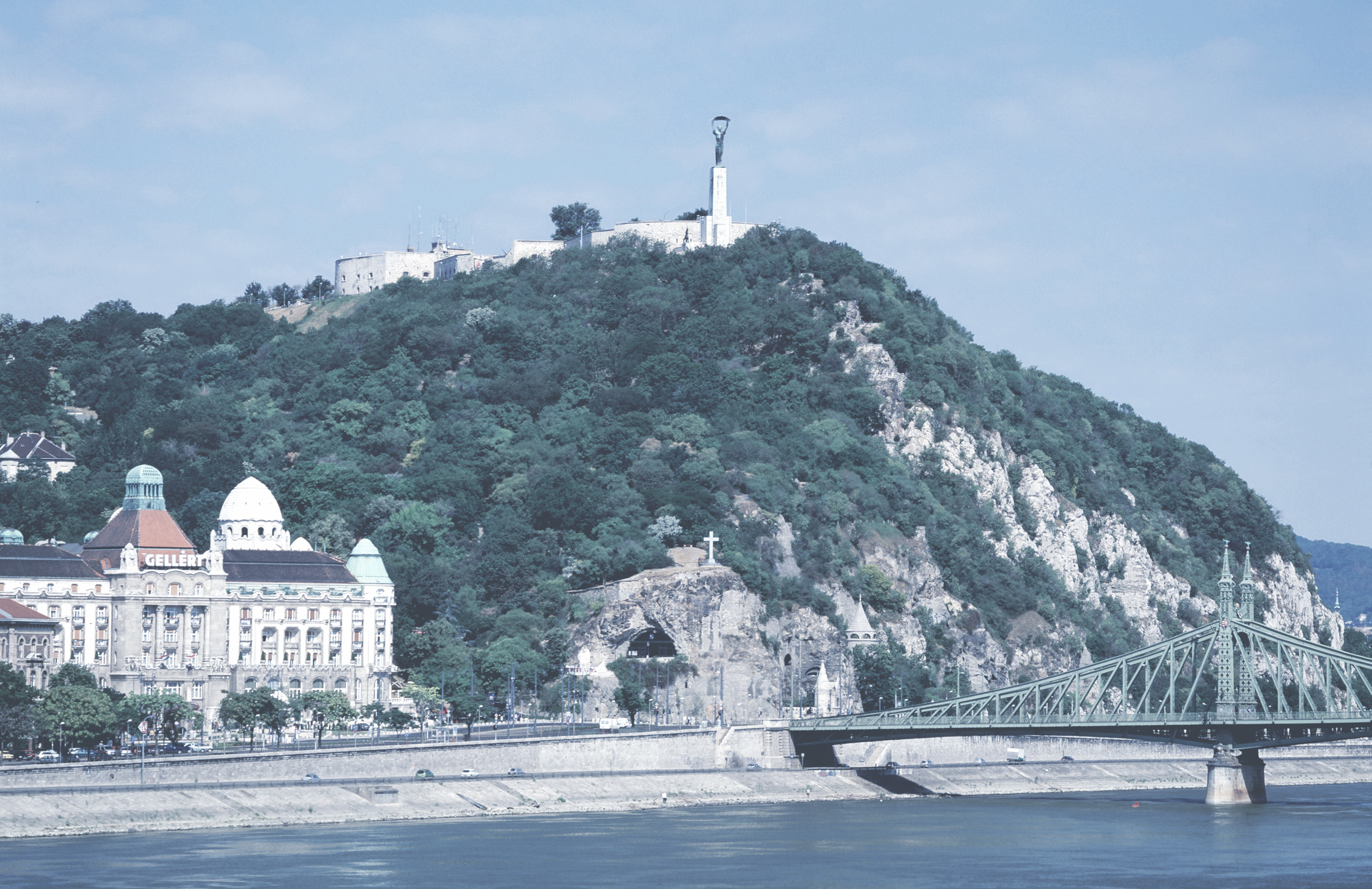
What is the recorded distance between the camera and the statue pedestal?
11375cm

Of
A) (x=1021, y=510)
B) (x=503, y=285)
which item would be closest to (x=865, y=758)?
(x=1021, y=510)

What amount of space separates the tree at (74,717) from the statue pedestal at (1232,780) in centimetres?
5586

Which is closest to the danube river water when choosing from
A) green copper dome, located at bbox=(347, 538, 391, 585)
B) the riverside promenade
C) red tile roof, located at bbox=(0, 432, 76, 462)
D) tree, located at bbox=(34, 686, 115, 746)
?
the riverside promenade

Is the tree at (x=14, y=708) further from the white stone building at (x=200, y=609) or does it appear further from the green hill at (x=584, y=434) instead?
the green hill at (x=584, y=434)

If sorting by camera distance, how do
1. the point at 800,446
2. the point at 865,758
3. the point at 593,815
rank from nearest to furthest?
the point at 593,815
the point at 865,758
the point at 800,446

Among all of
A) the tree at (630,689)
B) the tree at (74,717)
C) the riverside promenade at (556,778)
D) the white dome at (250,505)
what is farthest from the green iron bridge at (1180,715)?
the white dome at (250,505)

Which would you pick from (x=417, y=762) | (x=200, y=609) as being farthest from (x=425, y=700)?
(x=417, y=762)

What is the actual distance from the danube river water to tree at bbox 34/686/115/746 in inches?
608

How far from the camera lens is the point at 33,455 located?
17225cm

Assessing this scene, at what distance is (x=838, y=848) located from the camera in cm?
9238

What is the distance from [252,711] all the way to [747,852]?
35725mm

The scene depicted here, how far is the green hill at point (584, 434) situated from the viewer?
152 m

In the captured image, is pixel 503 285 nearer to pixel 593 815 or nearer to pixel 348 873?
pixel 593 815

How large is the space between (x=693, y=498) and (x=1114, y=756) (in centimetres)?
3446
